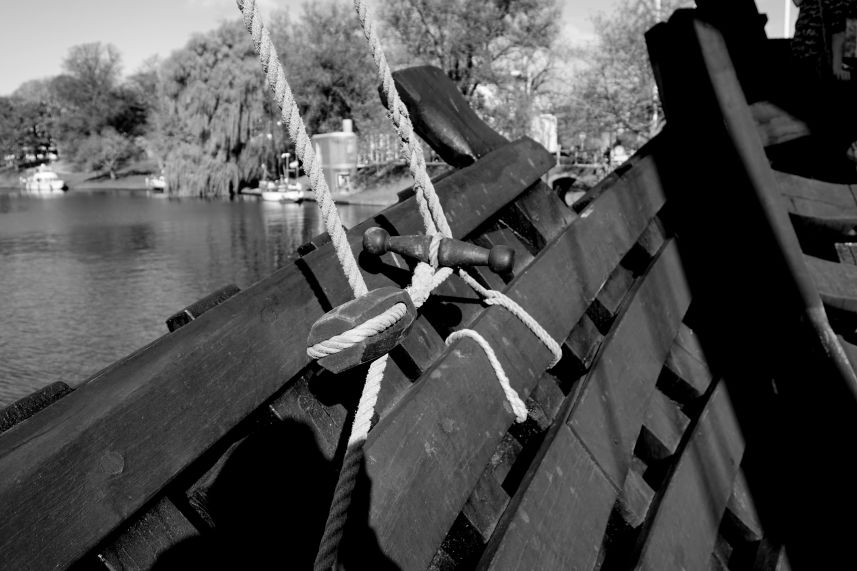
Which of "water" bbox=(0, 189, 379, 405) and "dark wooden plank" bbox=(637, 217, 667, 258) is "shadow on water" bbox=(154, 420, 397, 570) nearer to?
"dark wooden plank" bbox=(637, 217, 667, 258)

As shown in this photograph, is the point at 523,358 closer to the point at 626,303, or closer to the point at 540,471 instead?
the point at 540,471

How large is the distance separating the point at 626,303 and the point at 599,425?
1.81 ft

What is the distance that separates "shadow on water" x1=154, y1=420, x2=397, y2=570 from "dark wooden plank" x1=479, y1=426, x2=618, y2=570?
0.29 m

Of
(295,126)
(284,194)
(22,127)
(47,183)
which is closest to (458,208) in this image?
(295,126)

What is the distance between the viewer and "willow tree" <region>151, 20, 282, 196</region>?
116ft

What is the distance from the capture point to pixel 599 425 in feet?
5.53

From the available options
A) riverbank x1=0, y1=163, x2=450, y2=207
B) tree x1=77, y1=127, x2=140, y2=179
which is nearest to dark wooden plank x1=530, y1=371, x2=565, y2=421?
riverbank x1=0, y1=163, x2=450, y2=207

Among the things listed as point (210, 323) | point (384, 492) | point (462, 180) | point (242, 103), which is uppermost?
point (242, 103)

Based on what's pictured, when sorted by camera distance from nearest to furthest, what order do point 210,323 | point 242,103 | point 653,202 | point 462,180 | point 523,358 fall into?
point 210,323 → point 523,358 → point 462,180 → point 653,202 → point 242,103

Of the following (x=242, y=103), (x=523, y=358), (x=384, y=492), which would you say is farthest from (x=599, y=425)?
(x=242, y=103)

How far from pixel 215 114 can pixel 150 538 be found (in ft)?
122

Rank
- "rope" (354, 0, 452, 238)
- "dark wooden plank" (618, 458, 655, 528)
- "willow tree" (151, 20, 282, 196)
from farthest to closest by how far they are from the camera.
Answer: "willow tree" (151, 20, 282, 196) → "dark wooden plank" (618, 458, 655, 528) → "rope" (354, 0, 452, 238)

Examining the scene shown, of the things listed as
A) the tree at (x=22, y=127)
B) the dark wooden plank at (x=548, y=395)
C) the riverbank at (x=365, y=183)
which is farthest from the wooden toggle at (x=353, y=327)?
the tree at (x=22, y=127)

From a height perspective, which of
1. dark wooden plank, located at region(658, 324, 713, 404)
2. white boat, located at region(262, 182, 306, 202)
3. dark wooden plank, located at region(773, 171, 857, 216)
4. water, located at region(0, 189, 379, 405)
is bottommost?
water, located at region(0, 189, 379, 405)
